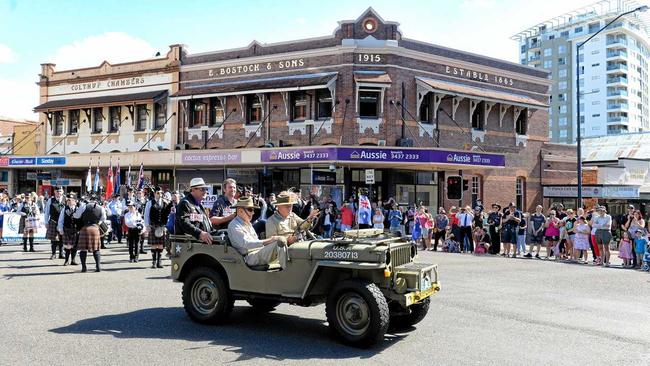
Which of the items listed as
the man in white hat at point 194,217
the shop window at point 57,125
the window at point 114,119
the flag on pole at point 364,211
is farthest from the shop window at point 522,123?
the shop window at point 57,125

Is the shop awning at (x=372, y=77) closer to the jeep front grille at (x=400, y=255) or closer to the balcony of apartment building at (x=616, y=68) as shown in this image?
the jeep front grille at (x=400, y=255)

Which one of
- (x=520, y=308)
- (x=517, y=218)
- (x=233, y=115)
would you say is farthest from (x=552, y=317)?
(x=233, y=115)

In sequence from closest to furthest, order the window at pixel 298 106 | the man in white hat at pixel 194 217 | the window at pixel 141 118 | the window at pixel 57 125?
the man in white hat at pixel 194 217, the window at pixel 298 106, the window at pixel 141 118, the window at pixel 57 125

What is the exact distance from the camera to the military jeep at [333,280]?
21.6 feet

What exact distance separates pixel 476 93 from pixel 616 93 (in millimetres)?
74303

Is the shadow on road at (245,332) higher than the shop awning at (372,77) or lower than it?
lower

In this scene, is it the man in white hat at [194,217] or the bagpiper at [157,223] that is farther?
the bagpiper at [157,223]

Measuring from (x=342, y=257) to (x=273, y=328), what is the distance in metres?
1.62

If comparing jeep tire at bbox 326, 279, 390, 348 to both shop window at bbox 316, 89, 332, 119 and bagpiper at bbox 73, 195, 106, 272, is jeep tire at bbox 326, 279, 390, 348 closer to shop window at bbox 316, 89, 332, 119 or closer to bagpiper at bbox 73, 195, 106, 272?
bagpiper at bbox 73, 195, 106, 272

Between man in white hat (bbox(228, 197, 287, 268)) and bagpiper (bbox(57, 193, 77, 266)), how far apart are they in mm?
7793

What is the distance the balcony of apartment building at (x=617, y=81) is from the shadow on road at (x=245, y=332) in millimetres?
95874

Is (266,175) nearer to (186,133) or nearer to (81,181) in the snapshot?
(186,133)

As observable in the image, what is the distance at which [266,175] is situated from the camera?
→ 27812 millimetres

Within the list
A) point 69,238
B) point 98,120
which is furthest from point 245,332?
point 98,120
